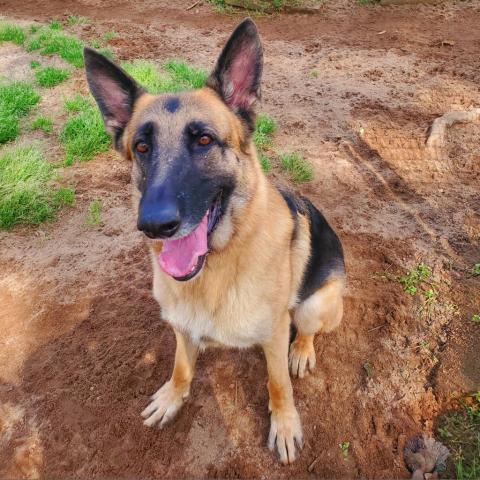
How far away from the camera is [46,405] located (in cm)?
296

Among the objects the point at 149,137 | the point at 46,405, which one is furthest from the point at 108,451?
the point at 149,137

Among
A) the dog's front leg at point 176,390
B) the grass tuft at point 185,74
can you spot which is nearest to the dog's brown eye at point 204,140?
the dog's front leg at point 176,390

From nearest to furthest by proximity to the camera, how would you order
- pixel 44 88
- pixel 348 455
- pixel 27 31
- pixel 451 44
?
pixel 348 455
pixel 44 88
pixel 451 44
pixel 27 31

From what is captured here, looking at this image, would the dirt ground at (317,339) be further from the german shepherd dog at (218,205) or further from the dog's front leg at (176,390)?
the german shepherd dog at (218,205)

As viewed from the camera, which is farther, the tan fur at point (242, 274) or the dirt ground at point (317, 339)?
the dirt ground at point (317, 339)

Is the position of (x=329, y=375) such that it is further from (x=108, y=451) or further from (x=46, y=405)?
(x=46, y=405)

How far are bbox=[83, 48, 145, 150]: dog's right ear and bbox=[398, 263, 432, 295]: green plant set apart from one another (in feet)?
8.90

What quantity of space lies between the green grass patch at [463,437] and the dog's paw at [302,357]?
946 millimetres

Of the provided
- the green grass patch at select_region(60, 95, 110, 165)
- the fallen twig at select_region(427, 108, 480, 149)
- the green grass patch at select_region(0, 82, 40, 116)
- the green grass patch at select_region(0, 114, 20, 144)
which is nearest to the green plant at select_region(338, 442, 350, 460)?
the fallen twig at select_region(427, 108, 480, 149)

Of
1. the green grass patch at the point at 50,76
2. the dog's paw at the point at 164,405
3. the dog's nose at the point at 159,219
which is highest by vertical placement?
the dog's nose at the point at 159,219

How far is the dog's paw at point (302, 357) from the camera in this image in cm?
310

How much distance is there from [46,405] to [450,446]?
9.16 ft

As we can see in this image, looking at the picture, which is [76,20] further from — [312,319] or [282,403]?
[282,403]

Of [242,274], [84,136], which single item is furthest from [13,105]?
[242,274]
